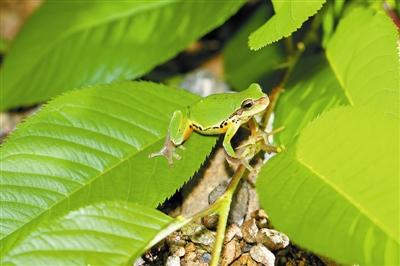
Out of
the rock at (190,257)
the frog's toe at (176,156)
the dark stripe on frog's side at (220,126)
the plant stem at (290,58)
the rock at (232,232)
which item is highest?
the plant stem at (290,58)

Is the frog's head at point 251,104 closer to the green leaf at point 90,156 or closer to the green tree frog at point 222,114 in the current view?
the green tree frog at point 222,114

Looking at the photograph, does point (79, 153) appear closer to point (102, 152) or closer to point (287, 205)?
point (102, 152)

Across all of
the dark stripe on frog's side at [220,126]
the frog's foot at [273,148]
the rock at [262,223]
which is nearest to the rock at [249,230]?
the rock at [262,223]

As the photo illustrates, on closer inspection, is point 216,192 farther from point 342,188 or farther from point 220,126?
point 342,188

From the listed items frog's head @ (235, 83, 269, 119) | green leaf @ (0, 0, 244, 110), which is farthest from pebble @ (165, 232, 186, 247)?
green leaf @ (0, 0, 244, 110)

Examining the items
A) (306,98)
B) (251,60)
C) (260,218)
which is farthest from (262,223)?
(251,60)

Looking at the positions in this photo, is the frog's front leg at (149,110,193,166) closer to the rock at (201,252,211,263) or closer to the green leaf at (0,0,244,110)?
the rock at (201,252,211,263)
